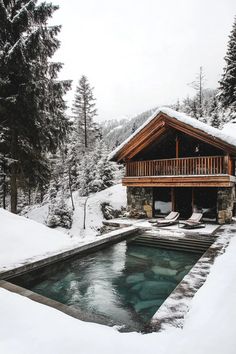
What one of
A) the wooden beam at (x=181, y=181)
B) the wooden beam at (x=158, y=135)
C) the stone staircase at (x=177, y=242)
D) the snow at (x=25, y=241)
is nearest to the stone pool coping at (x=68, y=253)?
the snow at (x=25, y=241)

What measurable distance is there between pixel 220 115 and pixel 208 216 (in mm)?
26249

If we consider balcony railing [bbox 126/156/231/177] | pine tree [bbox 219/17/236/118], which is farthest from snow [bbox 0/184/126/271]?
pine tree [bbox 219/17/236/118]

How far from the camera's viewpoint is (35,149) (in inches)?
536

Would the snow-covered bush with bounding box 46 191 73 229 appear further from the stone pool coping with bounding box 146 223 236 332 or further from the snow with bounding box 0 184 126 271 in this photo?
the stone pool coping with bounding box 146 223 236 332

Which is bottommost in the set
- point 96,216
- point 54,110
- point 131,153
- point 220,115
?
point 96,216

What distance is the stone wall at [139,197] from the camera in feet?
46.2

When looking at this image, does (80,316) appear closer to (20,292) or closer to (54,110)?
(20,292)

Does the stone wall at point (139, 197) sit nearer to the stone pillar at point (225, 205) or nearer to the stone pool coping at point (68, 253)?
the stone pillar at point (225, 205)

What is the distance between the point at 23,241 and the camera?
23.0ft

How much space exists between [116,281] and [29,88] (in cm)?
959

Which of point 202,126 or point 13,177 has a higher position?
point 202,126

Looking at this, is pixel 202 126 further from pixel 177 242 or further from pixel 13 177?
pixel 13 177

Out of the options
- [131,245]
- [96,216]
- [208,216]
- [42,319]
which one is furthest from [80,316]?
[96,216]

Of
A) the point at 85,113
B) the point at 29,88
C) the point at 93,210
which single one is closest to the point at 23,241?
the point at 29,88
